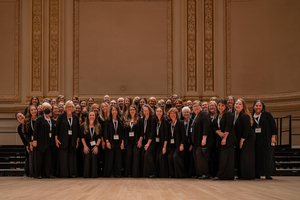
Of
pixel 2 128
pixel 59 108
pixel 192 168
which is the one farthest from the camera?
pixel 2 128

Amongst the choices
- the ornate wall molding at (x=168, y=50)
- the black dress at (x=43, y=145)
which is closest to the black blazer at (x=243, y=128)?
the black dress at (x=43, y=145)

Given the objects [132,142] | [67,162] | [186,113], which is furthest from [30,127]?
[186,113]

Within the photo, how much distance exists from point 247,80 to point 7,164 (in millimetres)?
8388

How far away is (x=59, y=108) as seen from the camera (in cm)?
848

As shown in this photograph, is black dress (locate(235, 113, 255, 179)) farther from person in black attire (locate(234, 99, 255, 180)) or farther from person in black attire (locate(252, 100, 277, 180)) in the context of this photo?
person in black attire (locate(252, 100, 277, 180))

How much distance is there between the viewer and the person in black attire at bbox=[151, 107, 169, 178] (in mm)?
7758

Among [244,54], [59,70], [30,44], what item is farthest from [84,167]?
[244,54]

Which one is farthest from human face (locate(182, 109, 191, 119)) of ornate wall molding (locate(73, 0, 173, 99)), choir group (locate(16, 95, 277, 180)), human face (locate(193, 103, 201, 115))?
ornate wall molding (locate(73, 0, 173, 99))

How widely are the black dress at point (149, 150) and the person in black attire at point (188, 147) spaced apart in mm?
700

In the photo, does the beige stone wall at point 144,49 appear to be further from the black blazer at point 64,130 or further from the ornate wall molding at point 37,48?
the black blazer at point 64,130

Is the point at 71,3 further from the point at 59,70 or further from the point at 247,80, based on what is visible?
the point at 247,80

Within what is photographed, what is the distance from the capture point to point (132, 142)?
812cm

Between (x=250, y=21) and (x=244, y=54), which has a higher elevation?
(x=250, y=21)

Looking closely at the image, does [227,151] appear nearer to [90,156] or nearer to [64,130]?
[90,156]
